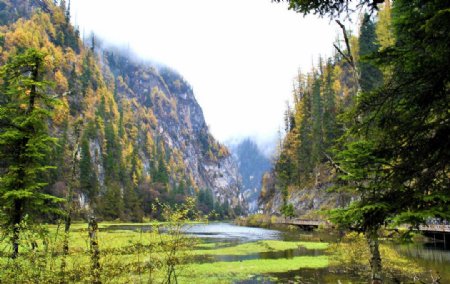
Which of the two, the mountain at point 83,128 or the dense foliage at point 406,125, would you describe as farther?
the mountain at point 83,128

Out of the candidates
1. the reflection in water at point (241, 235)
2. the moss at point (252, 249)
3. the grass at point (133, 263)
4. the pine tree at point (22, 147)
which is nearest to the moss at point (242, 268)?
the grass at point (133, 263)

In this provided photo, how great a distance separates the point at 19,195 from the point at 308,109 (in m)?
109

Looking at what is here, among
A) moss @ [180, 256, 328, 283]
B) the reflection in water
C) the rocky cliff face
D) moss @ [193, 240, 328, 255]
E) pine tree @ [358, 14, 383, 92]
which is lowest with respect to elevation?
the reflection in water

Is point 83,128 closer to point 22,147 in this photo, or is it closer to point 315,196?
point 315,196

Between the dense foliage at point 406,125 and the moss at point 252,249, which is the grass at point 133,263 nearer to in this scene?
the moss at point 252,249

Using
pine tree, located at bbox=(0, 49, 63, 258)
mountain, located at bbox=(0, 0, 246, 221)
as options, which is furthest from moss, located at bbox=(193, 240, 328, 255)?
mountain, located at bbox=(0, 0, 246, 221)

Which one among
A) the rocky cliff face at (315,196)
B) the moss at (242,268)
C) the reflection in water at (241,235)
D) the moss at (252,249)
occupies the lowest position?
the reflection in water at (241,235)

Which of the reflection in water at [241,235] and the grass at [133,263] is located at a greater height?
the grass at [133,263]

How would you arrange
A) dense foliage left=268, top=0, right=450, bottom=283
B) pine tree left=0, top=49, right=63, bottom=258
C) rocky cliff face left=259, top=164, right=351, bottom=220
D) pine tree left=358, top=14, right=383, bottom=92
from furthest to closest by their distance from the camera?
pine tree left=358, top=14, right=383, bottom=92 → rocky cliff face left=259, top=164, right=351, bottom=220 → pine tree left=0, top=49, right=63, bottom=258 → dense foliage left=268, top=0, right=450, bottom=283

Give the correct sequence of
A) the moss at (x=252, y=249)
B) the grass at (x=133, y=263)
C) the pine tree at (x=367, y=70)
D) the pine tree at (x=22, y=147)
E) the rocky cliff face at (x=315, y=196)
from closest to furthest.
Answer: the grass at (x=133, y=263) < the pine tree at (x=22, y=147) < the moss at (x=252, y=249) < the rocky cliff face at (x=315, y=196) < the pine tree at (x=367, y=70)

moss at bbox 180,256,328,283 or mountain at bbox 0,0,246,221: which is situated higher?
mountain at bbox 0,0,246,221

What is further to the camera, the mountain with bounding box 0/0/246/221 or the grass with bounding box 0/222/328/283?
the mountain with bounding box 0/0/246/221

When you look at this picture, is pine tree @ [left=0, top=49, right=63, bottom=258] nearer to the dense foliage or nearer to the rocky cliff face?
the dense foliage

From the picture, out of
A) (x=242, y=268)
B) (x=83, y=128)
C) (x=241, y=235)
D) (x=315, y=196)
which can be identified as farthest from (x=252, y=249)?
(x=83, y=128)
